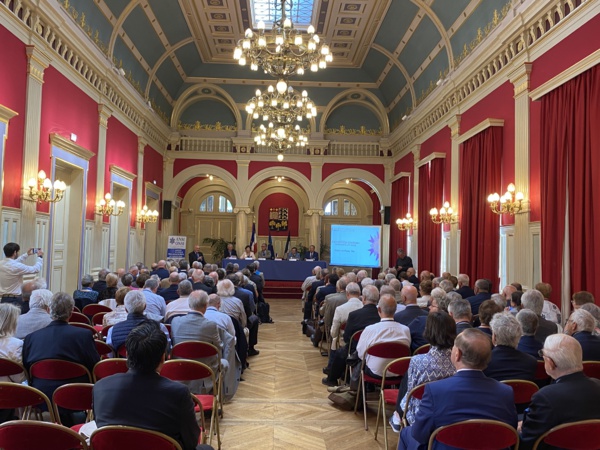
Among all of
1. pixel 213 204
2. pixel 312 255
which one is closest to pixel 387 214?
pixel 312 255

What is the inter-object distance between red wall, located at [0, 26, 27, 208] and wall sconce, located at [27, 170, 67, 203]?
15 cm

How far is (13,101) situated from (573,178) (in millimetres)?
7712

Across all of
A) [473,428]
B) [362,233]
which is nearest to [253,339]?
[473,428]

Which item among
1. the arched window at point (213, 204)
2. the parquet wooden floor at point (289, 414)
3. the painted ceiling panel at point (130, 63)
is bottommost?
the parquet wooden floor at point (289, 414)

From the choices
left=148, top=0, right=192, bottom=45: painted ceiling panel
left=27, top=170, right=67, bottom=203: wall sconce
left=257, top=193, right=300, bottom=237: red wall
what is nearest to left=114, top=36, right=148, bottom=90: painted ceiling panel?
left=148, top=0, right=192, bottom=45: painted ceiling panel

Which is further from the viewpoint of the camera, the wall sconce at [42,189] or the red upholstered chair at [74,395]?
the wall sconce at [42,189]

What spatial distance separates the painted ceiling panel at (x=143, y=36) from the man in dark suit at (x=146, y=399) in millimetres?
10921

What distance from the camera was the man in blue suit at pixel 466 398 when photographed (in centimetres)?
250

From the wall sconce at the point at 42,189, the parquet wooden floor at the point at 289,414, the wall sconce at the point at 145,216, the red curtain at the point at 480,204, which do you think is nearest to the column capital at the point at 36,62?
the wall sconce at the point at 42,189

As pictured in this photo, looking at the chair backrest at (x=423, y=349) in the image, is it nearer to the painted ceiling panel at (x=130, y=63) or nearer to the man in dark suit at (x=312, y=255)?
the painted ceiling panel at (x=130, y=63)

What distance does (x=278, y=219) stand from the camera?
2181 cm

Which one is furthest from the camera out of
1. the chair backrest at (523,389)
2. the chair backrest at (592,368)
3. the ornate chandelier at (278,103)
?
the ornate chandelier at (278,103)

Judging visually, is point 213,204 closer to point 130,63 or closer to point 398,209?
point 398,209

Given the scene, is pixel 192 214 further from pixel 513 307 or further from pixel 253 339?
pixel 513 307
